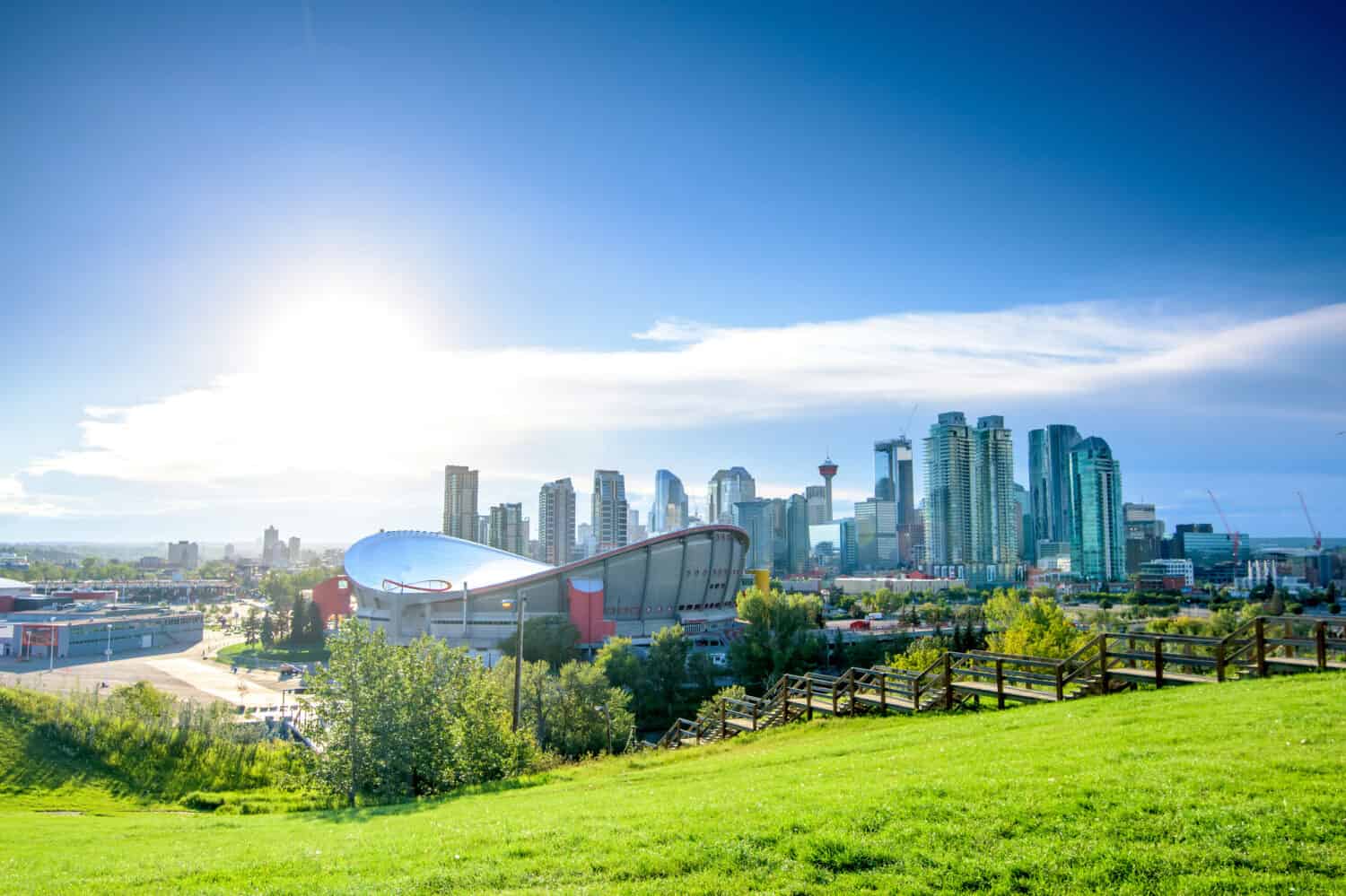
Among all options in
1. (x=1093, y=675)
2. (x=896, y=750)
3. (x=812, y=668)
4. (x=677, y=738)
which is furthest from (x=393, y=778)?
(x=812, y=668)

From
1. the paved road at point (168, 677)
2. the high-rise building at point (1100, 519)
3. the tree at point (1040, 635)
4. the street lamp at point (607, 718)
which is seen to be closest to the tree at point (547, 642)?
the paved road at point (168, 677)

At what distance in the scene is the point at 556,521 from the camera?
166750mm

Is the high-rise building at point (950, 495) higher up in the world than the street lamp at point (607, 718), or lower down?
higher up

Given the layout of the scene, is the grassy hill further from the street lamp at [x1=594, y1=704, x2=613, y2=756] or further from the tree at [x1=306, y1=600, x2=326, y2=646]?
the tree at [x1=306, y1=600, x2=326, y2=646]

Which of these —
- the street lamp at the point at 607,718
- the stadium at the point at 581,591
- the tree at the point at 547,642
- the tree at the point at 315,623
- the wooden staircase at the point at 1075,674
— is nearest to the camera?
the wooden staircase at the point at 1075,674

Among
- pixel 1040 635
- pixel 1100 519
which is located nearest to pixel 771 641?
pixel 1040 635

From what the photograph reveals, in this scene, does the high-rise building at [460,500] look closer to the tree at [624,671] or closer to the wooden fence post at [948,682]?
the tree at [624,671]

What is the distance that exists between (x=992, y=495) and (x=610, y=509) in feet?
289

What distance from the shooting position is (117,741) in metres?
28.8

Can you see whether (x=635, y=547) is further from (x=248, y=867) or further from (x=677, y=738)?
(x=248, y=867)

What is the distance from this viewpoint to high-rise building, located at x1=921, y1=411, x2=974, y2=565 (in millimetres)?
184750

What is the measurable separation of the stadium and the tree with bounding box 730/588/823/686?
1854 cm

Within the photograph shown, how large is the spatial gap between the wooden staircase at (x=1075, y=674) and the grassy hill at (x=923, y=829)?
121 centimetres

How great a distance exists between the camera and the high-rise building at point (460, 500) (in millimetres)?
176375
